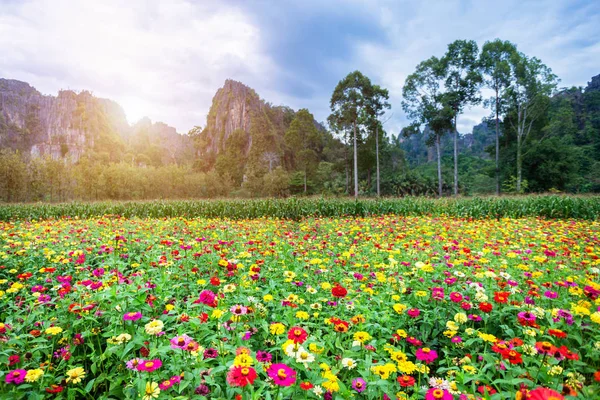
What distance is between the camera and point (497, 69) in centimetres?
2570

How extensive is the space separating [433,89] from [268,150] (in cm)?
4026

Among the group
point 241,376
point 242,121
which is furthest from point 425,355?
point 242,121

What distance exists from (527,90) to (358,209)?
79.0 feet

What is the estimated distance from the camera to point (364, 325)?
2078 mm

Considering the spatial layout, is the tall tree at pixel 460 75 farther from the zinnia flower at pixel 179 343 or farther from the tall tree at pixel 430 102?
the zinnia flower at pixel 179 343

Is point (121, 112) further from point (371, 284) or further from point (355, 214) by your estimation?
point (371, 284)

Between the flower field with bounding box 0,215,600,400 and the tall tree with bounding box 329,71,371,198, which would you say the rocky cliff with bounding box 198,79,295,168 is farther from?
the flower field with bounding box 0,215,600,400

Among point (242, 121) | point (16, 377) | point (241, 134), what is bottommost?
point (16, 377)

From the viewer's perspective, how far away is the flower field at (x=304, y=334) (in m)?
1.43

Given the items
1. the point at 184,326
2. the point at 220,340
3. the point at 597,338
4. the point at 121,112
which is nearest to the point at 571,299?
the point at 597,338

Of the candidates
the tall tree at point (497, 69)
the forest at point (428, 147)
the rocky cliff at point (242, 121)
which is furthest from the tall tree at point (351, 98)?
the rocky cliff at point (242, 121)

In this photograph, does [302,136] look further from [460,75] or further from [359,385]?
[359,385]

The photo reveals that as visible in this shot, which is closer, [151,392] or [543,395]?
[543,395]

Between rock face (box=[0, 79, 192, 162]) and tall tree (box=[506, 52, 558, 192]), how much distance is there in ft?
296
